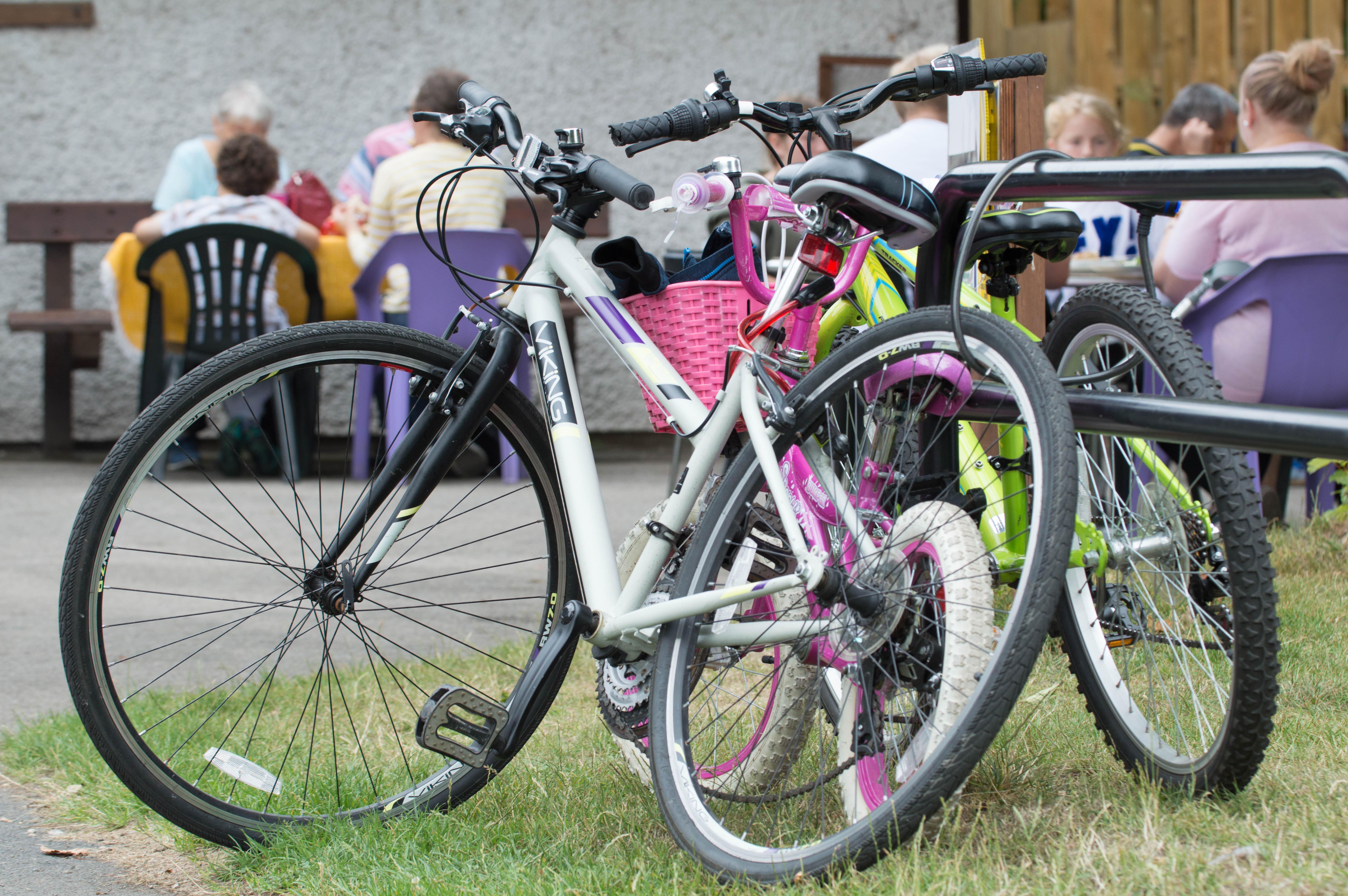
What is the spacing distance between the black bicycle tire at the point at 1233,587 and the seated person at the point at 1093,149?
321 cm

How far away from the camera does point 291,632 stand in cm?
241

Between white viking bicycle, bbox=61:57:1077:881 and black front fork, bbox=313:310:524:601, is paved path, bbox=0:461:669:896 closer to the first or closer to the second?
white viking bicycle, bbox=61:57:1077:881

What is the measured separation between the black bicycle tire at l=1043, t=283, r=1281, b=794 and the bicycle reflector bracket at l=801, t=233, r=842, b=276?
1.34 ft

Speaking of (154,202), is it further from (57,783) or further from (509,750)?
(509,750)

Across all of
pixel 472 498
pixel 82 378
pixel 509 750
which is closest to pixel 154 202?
pixel 82 378

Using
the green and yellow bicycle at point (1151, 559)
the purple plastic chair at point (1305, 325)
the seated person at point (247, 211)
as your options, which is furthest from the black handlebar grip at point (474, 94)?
the seated person at point (247, 211)

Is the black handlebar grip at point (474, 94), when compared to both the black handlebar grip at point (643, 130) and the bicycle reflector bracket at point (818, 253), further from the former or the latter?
the bicycle reflector bracket at point (818, 253)

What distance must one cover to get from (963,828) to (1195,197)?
0.94 metres

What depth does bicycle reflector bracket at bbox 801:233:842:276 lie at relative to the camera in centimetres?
201

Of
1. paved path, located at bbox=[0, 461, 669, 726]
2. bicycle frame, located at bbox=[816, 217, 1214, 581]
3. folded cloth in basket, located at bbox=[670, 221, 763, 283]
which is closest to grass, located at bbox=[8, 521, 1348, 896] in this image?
bicycle frame, located at bbox=[816, 217, 1214, 581]

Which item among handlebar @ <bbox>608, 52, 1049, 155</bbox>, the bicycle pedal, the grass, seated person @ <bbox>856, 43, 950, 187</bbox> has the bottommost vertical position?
the grass

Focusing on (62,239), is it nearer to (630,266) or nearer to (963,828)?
(630,266)

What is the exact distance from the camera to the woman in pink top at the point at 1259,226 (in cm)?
387

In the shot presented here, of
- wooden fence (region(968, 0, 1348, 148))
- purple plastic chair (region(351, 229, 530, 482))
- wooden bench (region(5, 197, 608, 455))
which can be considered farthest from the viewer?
wooden fence (region(968, 0, 1348, 148))
